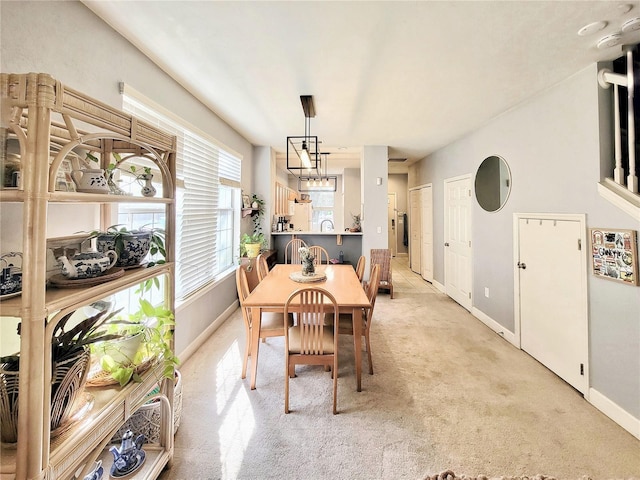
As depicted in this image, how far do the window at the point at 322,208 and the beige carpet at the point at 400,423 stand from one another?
646 centimetres

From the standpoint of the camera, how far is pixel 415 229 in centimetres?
641

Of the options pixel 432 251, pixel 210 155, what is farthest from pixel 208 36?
pixel 432 251

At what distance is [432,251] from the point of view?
17.8ft

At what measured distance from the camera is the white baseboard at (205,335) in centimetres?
260

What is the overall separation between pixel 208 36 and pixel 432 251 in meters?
5.03

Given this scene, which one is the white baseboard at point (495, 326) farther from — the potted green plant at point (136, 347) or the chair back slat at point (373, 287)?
the potted green plant at point (136, 347)

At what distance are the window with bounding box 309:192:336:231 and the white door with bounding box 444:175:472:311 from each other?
15.4 feet

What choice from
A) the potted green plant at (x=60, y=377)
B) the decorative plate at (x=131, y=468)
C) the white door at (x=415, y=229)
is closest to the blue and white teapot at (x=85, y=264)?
the potted green plant at (x=60, y=377)

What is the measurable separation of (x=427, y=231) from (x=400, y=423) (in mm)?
4451

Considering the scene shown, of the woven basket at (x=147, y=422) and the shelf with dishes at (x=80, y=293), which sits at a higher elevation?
the shelf with dishes at (x=80, y=293)

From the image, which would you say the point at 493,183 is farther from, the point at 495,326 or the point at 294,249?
the point at 294,249

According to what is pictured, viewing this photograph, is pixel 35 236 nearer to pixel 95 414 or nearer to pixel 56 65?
pixel 95 414

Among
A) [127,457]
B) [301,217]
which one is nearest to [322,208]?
[301,217]

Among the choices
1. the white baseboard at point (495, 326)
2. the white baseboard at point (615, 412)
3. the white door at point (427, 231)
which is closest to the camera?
the white baseboard at point (615, 412)
